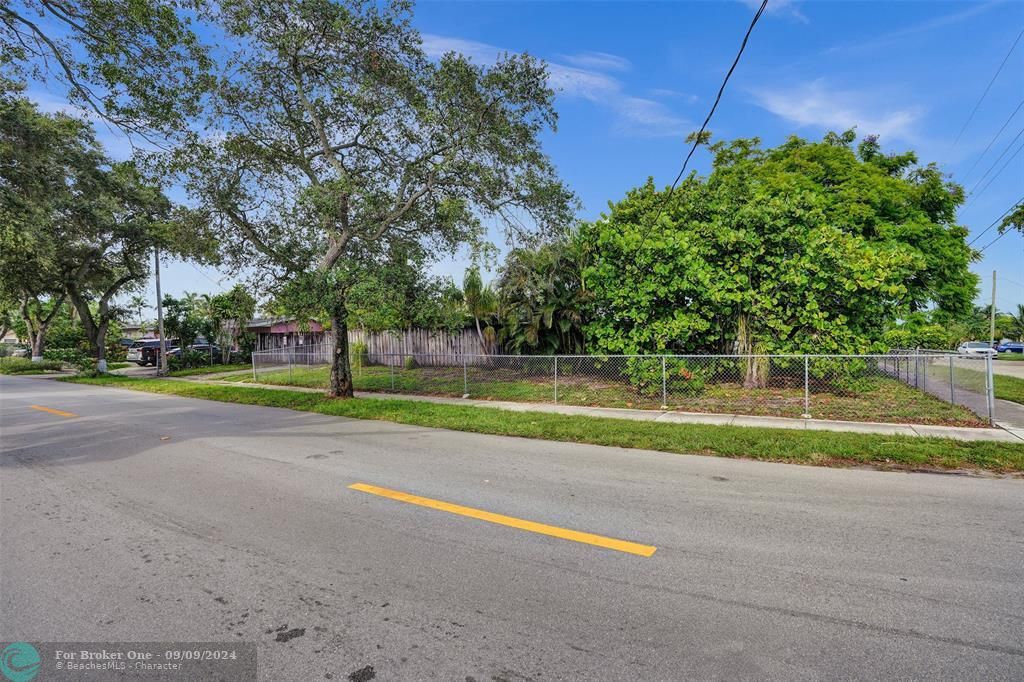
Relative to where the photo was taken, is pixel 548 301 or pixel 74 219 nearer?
pixel 548 301

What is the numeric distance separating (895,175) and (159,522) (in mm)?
27638

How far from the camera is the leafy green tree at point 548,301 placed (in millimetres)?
16094

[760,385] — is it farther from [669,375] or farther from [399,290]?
[399,290]

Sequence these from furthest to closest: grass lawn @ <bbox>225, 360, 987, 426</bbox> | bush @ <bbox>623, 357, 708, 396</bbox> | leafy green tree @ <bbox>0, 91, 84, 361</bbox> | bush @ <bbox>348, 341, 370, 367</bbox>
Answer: bush @ <bbox>348, 341, 370, 367</bbox> < bush @ <bbox>623, 357, 708, 396</bbox> < leafy green tree @ <bbox>0, 91, 84, 361</bbox> < grass lawn @ <bbox>225, 360, 987, 426</bbox>

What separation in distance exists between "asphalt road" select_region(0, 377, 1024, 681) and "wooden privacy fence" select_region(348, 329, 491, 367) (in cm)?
1415

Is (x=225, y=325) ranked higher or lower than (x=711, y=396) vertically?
higher

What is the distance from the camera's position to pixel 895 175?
71.7 ft

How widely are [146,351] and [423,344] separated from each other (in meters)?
18.6

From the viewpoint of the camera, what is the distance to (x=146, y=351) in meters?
29.3

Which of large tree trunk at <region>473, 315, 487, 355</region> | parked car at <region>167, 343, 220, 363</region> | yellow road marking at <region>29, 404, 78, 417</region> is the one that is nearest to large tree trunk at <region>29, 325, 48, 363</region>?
parked car at <region>167, 343, 220, 363</region>

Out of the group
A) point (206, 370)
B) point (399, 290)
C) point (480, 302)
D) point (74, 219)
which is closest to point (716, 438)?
point (399, 290)

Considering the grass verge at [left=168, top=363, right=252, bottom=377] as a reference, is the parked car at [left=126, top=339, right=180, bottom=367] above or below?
above

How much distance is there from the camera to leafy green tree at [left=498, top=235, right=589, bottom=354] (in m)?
16.1

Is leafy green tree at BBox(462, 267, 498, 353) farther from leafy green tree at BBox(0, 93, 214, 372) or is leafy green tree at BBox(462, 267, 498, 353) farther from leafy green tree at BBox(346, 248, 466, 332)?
leafy green tree at BBox(0, 93, 214, 372)
